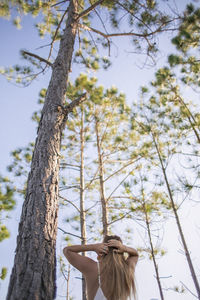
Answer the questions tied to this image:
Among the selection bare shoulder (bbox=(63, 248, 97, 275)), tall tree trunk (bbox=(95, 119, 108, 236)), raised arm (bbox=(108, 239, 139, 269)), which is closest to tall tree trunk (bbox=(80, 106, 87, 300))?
tall tree trunk (bbox=(95, 119, 108, 236))

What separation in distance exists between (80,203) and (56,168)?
3669 mm

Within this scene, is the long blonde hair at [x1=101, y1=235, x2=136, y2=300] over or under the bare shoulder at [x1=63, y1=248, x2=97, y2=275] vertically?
under

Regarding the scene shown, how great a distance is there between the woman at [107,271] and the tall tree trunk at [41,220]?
0.64ft

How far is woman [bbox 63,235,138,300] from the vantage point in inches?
51.1

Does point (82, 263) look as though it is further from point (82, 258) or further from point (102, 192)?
point (102, 192)

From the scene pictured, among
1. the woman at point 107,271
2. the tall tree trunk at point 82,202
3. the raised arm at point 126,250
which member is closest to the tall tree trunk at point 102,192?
the tall tree trunk at point 82,202

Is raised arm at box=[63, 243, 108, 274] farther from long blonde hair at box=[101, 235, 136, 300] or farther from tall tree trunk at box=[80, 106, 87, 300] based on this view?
tall tree trunk at box=[80, 106, 87, 300]

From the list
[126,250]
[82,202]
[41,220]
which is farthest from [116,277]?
[82,202]

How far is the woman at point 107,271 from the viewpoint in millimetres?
1299

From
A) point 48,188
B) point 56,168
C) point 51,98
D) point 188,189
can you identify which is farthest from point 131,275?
point 188,189

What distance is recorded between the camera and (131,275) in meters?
1.44

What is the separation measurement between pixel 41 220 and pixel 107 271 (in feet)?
1.95

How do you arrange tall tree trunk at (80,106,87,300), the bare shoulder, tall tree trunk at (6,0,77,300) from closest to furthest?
tall tree trunk at (6,0,77,300) → the bare shoulder → tall tree trunk at (80,106,87,300)

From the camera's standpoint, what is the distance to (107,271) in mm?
1337
